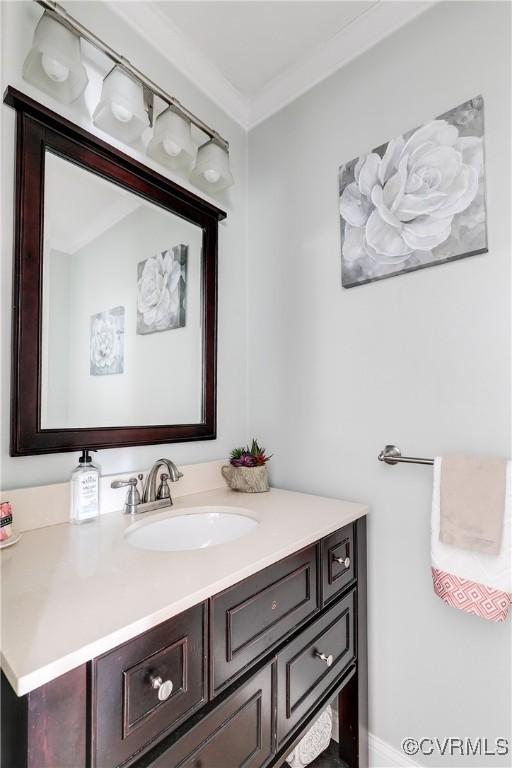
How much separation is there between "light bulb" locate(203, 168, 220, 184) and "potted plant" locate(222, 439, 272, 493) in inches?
40.7

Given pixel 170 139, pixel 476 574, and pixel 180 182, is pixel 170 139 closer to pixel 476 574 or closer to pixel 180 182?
pixel 180 182

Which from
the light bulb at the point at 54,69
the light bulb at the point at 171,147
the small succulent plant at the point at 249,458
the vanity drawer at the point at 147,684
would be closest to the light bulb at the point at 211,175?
the light bulb at the point at 171,147

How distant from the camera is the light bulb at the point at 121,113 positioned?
1.12m

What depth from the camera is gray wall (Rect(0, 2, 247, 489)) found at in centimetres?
97

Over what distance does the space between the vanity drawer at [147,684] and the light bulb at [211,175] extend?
1.38 meters

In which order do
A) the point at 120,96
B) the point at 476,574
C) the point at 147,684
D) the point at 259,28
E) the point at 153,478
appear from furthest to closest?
the point at 259,28
the point at 153,478
the point at 120,96
the point at 476,574
the point at 147,684

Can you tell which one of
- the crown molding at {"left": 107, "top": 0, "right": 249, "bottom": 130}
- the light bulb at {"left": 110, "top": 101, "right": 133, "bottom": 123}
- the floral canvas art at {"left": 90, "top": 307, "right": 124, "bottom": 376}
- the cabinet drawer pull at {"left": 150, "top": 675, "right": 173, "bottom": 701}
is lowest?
the cabinet drawer pull at {"left": 150, "top": 675, "right": 173, "bottom": 701}

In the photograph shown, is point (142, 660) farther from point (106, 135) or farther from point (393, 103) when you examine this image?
point (393, 103)

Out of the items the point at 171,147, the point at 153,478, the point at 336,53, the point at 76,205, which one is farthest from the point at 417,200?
the point at 153,478

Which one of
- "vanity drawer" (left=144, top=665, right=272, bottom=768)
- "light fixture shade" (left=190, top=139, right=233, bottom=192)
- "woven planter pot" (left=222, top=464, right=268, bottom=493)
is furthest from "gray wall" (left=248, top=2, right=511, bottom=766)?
"vanity drawer" (left=144, top=665, right=272, bottom=768)

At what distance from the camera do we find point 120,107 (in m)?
1.12

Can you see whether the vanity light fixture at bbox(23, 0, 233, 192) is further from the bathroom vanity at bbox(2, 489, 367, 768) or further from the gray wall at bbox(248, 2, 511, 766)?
the bathroom vanity at bbox(2, 489, 367, 768)

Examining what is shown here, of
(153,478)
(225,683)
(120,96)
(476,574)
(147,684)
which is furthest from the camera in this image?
(153,478)

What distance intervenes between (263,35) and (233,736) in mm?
2061
